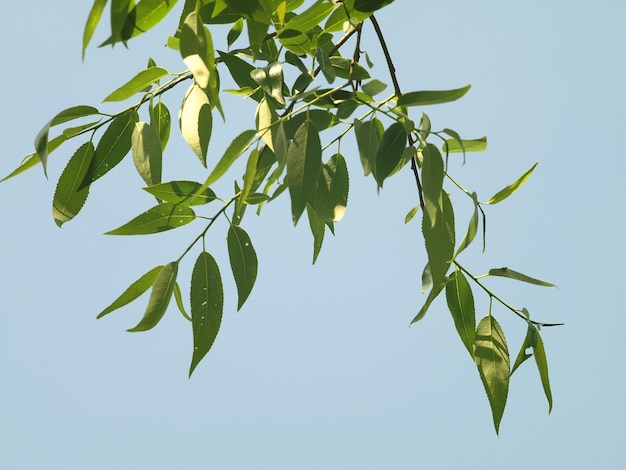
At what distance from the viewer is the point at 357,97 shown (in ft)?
1.15

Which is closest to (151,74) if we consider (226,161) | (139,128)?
(139,128)

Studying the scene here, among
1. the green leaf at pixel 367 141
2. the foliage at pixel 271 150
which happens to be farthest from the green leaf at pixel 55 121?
the green leaf at pixel 367 141

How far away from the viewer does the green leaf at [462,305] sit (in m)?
0.46

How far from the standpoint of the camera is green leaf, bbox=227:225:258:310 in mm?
409

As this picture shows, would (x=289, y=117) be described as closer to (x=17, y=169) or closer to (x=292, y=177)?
(x=292, y=177)

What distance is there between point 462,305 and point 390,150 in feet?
0.51

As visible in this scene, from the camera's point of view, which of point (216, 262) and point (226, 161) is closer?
point (226, 161)

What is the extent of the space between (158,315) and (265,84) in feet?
0.39

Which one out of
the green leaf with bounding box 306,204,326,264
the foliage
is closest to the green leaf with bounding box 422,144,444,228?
the foliage

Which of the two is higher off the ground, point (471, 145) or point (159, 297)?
point (471, 145)

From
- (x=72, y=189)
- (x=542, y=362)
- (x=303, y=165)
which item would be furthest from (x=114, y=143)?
(x=542, y=362)

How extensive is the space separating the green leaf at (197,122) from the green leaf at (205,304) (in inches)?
2.7

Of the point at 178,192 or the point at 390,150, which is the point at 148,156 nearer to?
the point at 178,192

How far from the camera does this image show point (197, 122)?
1.22ft
